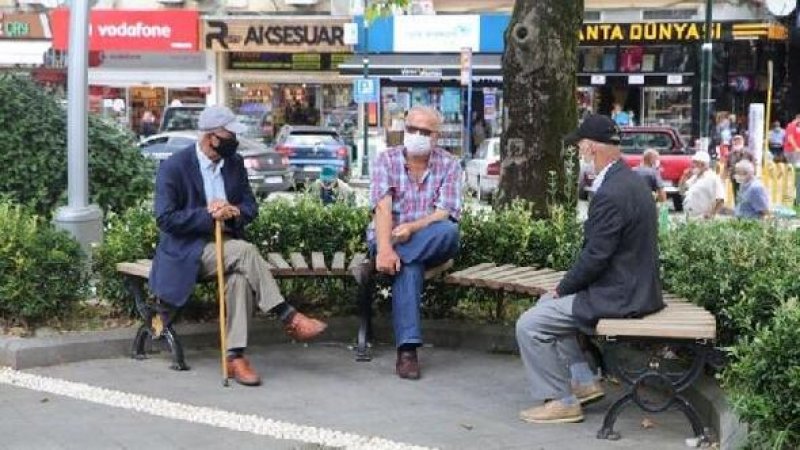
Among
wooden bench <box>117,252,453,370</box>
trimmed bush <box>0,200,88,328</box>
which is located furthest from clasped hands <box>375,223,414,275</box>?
trimmed bush <box>0,200,88,328</box>

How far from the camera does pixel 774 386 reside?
443cm

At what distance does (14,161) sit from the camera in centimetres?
816

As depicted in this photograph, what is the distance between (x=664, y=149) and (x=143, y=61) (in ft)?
70.8

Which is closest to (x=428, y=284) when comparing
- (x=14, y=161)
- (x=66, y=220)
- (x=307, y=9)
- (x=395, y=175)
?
(x=395, y=175)

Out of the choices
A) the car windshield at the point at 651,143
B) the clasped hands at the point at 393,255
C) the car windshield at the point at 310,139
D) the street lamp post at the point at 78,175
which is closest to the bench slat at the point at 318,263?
the clasped hands at the point at 393,255

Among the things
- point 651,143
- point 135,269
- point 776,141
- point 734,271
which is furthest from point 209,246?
point 776,141

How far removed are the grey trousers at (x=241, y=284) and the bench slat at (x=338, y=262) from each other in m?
0.70

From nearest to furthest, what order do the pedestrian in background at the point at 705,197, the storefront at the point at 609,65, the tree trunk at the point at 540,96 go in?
the tree trunk at the point at 540,96 → the pedestrian in background at the point at 705,197 → the storefront at the point at 609,65

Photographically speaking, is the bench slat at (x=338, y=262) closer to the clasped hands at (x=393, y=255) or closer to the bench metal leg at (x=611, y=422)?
the clasped hands at (x=393, y=255)

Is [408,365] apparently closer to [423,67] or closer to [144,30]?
[423,67]

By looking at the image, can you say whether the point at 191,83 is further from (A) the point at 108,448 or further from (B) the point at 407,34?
(A) the point at 108,448

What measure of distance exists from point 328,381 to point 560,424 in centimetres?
153

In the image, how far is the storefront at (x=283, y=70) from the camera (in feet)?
117

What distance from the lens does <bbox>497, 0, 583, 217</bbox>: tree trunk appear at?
25.9 ft
